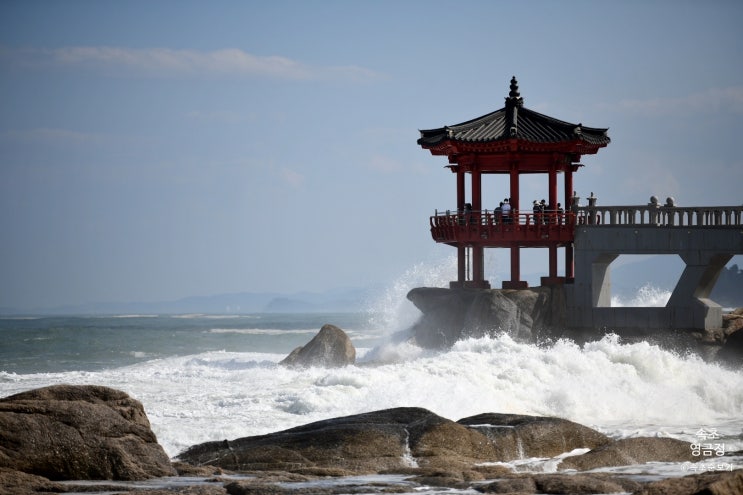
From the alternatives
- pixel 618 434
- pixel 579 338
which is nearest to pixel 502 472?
pixel 618 434

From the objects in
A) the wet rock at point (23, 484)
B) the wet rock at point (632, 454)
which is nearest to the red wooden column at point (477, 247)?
the wet rock at point (632, 454)

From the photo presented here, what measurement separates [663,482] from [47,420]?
28.9 feet

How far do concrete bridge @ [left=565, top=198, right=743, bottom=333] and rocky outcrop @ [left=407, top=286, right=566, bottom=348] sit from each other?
0.81m

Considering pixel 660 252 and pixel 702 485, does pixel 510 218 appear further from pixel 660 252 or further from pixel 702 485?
pixel 702 485

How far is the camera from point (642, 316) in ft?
106

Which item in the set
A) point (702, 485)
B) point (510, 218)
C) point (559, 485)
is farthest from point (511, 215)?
point (702, 485)

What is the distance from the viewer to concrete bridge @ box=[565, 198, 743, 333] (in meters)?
31.9

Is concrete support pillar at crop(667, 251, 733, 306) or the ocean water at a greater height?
concrete support pillar at crop(667, 251, 733, 306)

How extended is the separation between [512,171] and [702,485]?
2237 centimetres

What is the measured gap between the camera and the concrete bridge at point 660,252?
31.9 m

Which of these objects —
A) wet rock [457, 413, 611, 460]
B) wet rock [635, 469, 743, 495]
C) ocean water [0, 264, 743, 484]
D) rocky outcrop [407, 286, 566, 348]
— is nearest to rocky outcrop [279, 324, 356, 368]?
ocean water [0, 264, 743, 484]

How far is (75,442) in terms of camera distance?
49.6 feet

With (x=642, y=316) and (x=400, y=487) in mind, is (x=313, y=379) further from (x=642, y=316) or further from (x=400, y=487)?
(x=400, y=487)

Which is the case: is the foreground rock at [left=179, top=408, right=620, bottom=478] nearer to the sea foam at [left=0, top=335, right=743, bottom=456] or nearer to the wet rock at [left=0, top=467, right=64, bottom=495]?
the sea foam at [left=0, top=335, right=743, bottom=456]
